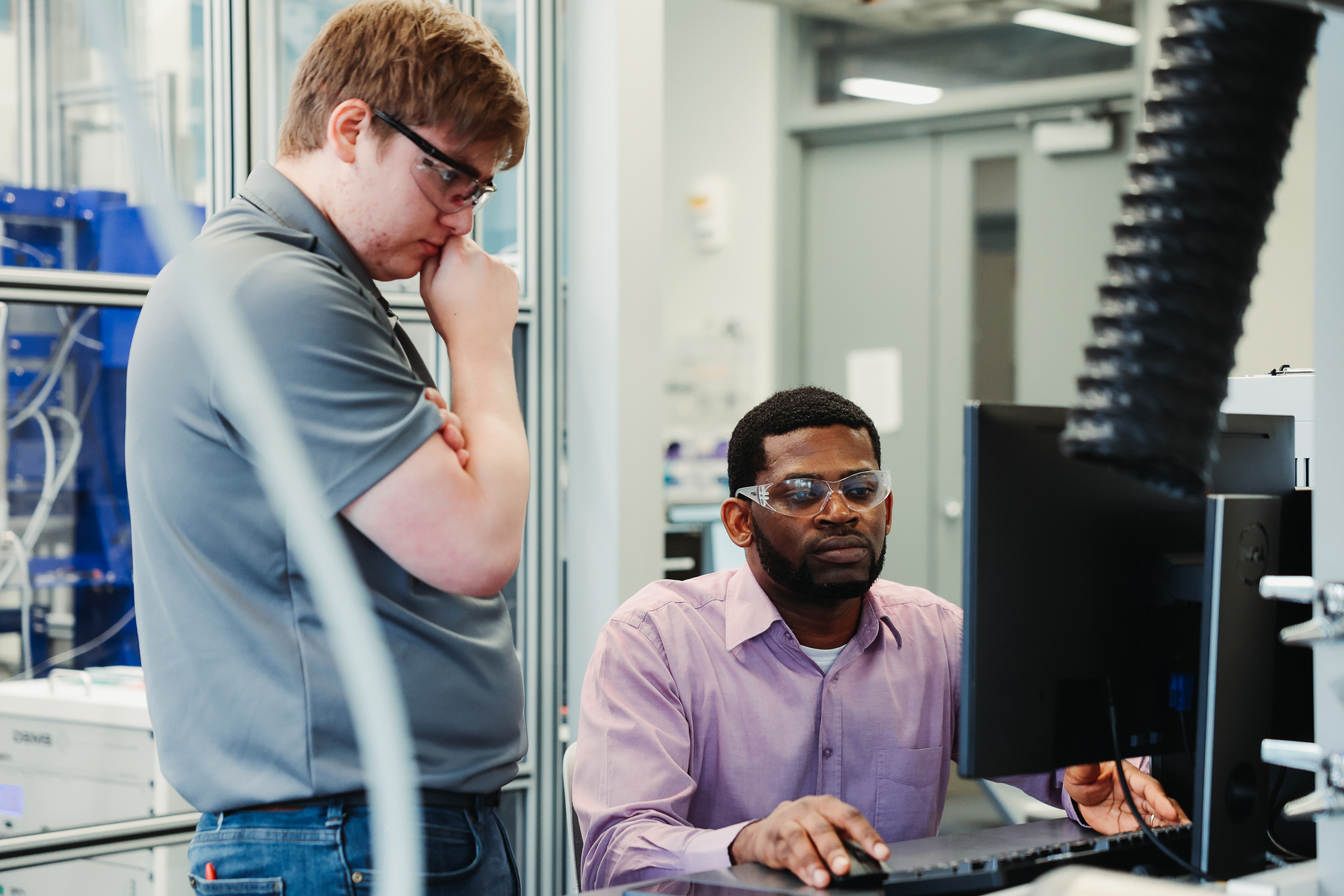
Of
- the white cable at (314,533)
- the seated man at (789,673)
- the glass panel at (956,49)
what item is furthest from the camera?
the glass panel at (956,49)

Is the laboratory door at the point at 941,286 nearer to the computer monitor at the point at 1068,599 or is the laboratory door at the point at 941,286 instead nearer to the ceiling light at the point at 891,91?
the ceiling light at the point at 891,91

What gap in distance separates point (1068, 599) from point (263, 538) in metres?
0.66

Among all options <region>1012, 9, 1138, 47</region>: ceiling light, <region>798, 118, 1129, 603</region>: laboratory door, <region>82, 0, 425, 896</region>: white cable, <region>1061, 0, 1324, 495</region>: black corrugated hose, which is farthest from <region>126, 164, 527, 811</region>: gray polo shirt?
<region>1012, 9, 1138, 47</region>: ceiling light

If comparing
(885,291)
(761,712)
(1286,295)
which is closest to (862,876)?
(761,712)

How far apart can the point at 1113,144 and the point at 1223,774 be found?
161 inches

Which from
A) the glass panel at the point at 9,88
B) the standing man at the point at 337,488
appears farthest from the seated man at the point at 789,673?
the glass panel at the point at 9,88

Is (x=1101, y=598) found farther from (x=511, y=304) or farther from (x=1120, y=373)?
(x=511, y=304)

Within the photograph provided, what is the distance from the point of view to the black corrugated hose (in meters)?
0.65

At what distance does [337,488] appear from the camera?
2.91 ft

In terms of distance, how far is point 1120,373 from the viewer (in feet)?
2.13

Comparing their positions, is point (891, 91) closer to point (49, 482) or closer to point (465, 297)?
point (49, 482)

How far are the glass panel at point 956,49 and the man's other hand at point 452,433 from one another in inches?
163

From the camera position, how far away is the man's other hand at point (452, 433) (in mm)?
966

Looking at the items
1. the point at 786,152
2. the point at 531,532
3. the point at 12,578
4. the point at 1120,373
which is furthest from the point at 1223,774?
the point at 786,152
